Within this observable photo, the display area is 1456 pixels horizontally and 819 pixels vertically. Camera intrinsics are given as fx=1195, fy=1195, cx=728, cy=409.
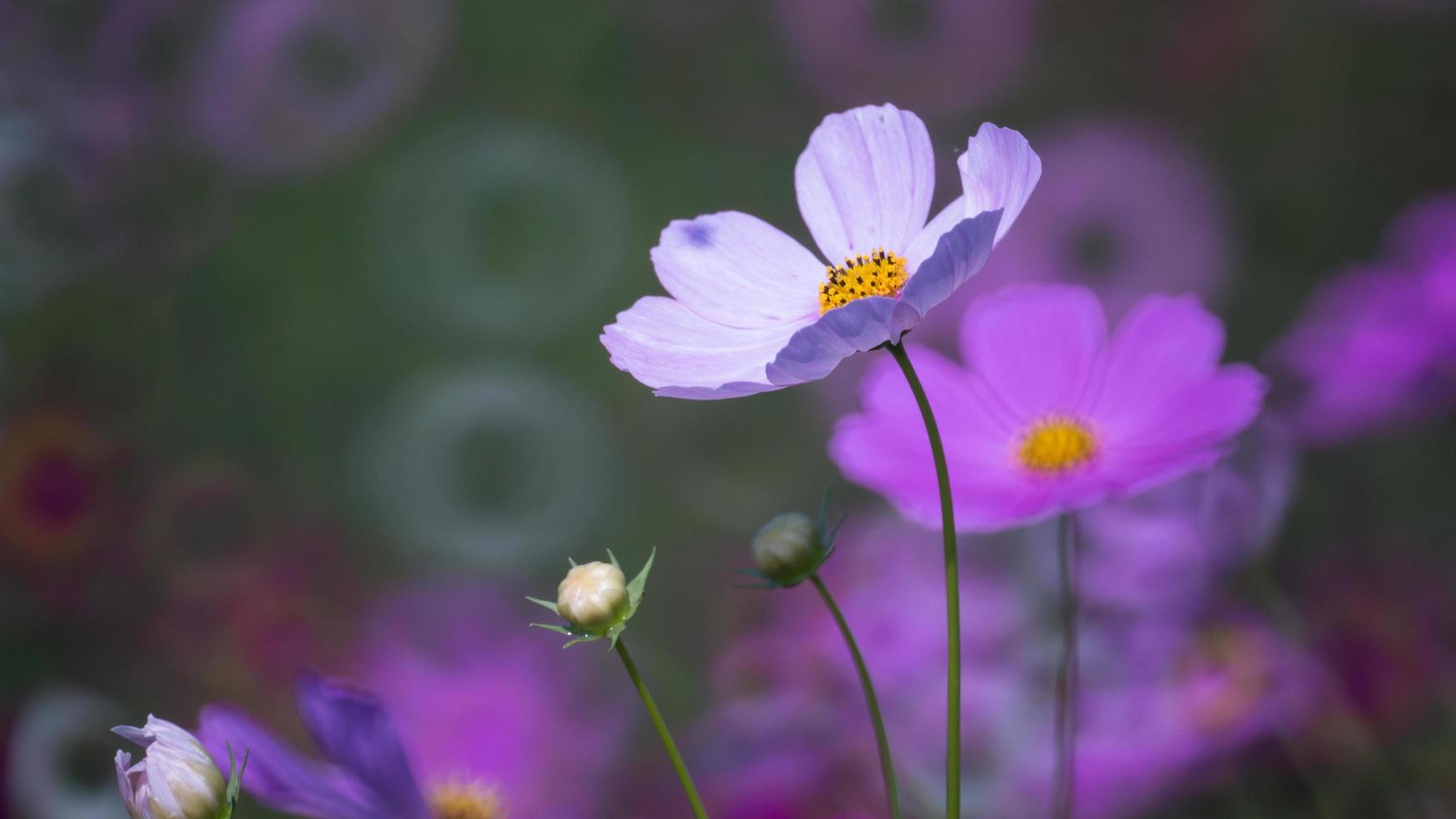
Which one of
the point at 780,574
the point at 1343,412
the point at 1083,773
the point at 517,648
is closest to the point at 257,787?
the point at 780,574

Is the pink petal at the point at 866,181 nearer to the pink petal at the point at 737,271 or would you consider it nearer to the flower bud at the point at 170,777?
the pink petal at the point at 737,271

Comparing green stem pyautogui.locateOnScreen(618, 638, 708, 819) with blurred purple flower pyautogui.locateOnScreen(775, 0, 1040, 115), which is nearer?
green stem pyautogui.locateOnScreen(618, 638, 708, 819)

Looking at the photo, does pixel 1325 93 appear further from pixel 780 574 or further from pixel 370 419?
pixel 780 574

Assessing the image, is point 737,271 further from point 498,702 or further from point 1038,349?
point 498,702

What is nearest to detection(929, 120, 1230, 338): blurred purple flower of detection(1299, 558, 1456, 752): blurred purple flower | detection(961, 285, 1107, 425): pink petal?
detection(1299, 558, 1456, 752): blurred purple flower

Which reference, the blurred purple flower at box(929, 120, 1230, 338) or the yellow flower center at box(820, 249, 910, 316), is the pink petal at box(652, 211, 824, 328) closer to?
the yellow flower center at box(820, 249, 910, 316)

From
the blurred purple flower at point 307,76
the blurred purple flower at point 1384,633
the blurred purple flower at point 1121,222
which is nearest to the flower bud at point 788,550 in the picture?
the blurred purple flower at point 1384,633
